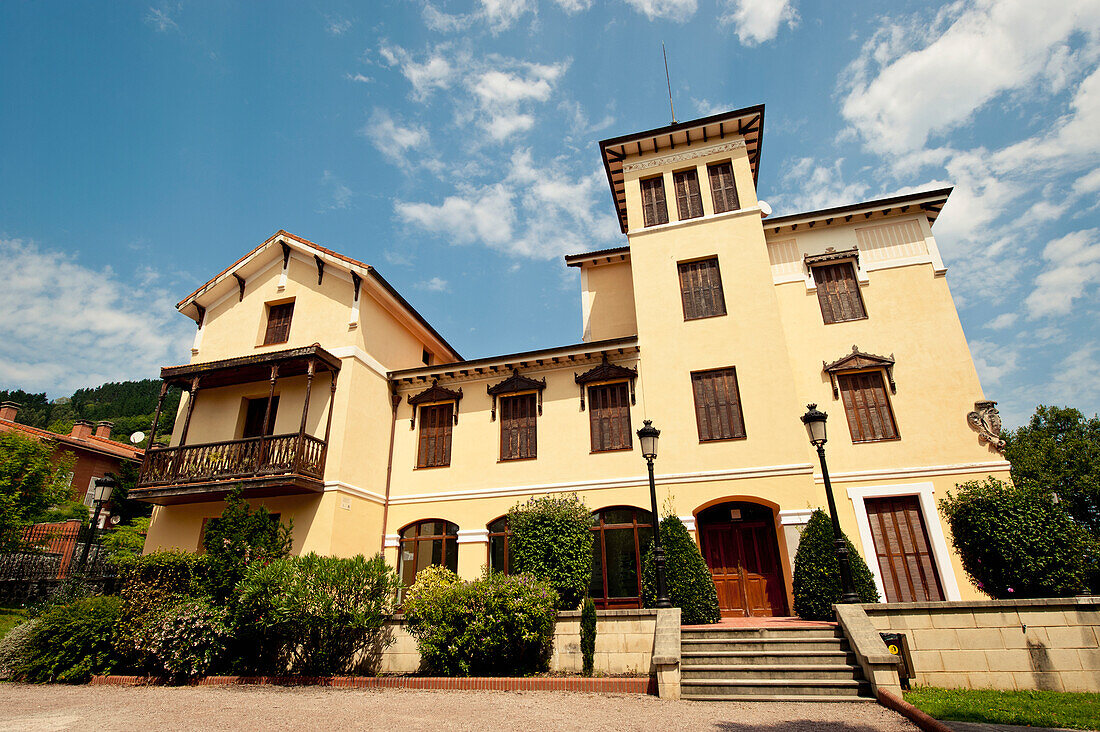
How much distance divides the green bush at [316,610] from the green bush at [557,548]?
328 cm

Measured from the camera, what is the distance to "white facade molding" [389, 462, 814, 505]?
14336mm

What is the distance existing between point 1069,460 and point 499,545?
41.0m

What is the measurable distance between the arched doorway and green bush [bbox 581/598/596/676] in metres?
5.02

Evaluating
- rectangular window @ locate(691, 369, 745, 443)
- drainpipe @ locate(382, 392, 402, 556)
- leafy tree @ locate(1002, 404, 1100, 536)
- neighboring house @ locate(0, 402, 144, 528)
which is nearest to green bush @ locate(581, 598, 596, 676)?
rectangular window @ locate(691, 369, 745, 443)

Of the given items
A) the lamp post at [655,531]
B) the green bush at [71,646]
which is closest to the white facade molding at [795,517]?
the lamp post at [655,531]

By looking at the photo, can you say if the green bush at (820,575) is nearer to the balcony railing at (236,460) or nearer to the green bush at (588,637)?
the green bush at (588,637)

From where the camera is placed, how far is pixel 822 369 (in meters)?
15.8

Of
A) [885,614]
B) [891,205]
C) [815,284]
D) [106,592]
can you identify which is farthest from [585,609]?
[891,205]

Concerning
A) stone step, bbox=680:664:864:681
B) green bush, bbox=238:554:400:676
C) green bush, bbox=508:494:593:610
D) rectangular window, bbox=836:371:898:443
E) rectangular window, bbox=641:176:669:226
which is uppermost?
rectangular window, bbox=641:176:669:226

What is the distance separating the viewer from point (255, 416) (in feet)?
60.0

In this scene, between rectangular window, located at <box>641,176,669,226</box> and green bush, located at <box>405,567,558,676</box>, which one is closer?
green bush, located at <box>405,567,558,676</box>

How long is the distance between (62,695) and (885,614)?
1537 cm

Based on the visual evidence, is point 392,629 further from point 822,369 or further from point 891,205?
point 891,205

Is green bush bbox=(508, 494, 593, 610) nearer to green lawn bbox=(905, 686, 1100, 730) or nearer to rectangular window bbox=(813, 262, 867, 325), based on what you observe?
green lawn bbox=(905, 686, 1100, 730)
